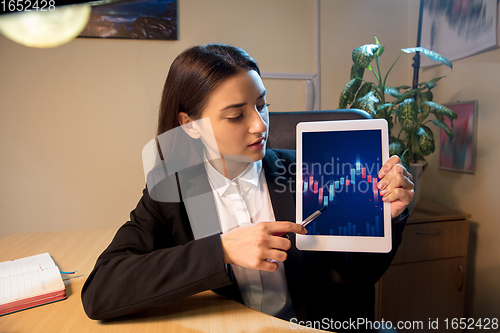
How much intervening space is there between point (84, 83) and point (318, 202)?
5.04 ft

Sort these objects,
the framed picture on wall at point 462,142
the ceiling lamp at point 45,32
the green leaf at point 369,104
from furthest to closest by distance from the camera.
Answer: the ceiling lamp at point 45,32 < the framed picture on wall at point 462,142 < the green leaf at point 369,104

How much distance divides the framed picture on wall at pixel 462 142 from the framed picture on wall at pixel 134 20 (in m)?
1.54

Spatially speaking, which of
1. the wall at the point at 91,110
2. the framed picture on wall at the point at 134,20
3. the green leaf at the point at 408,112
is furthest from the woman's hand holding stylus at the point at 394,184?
the framed picture on wall at the point at 134,20

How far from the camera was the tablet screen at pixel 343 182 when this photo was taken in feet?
2.03

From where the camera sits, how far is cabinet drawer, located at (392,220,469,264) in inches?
53.8

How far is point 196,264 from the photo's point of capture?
22.8 inches

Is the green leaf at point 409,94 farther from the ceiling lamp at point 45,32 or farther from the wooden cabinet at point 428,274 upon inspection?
the ceiling lamp at point 45,32

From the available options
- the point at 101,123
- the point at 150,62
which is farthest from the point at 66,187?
the point at 150,62

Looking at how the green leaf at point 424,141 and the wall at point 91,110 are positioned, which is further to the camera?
the wall at point 91,110

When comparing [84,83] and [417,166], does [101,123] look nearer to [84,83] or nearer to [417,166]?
[84,83]

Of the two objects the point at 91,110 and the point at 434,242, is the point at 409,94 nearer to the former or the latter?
the point at 434,242

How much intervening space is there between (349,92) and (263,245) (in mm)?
1171

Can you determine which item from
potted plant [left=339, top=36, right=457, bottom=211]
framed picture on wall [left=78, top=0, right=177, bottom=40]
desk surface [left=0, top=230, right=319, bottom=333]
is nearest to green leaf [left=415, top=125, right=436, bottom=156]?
potted plant [left=339, top=36, right=457, bottom=211]

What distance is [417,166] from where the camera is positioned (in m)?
1.43
